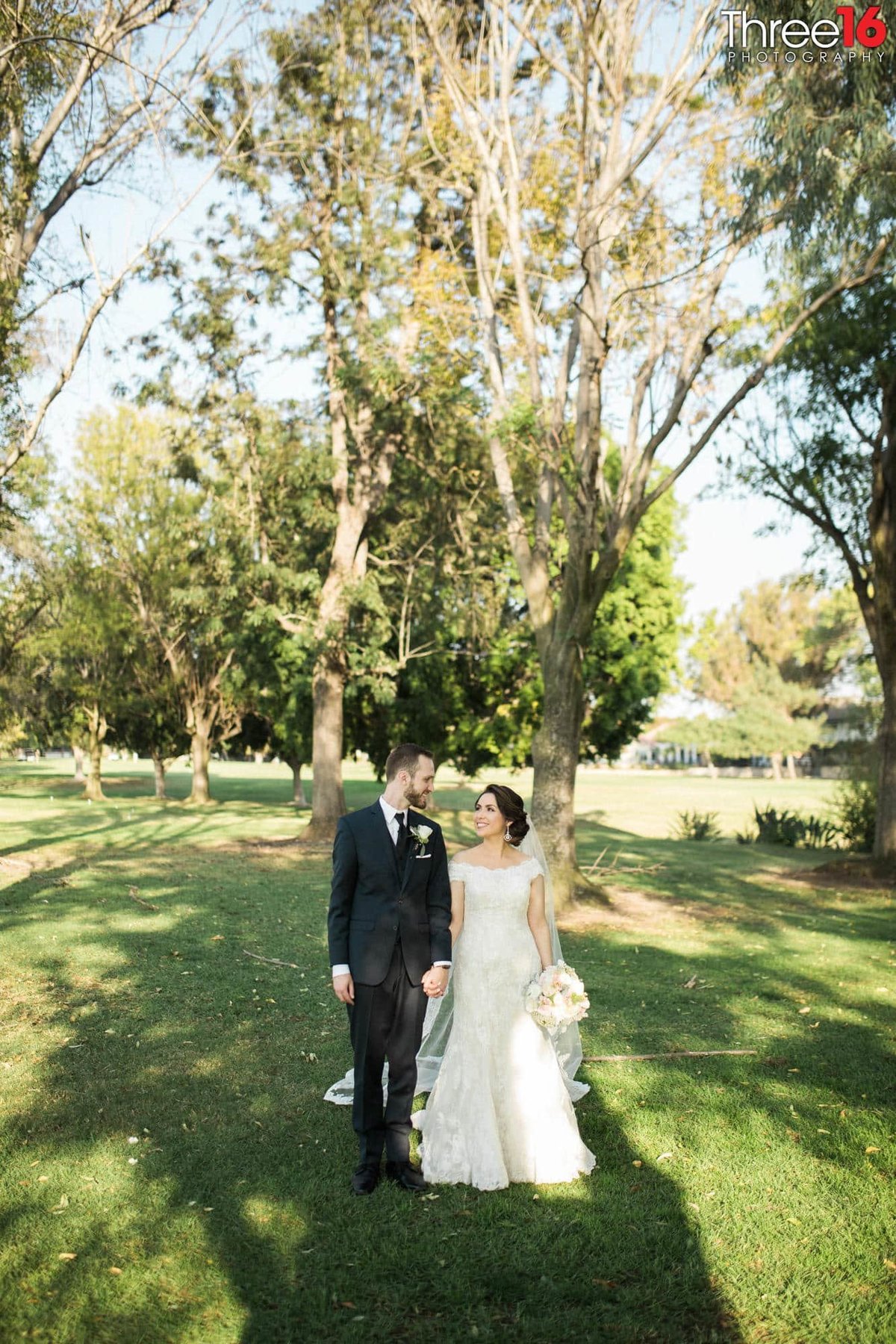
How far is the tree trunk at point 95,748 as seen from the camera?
36969 mm

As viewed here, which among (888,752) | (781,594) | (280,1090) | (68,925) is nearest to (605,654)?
(888,752)

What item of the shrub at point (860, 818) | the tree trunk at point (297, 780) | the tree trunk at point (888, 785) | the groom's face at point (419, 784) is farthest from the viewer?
the tree trunk at point (297, 780)

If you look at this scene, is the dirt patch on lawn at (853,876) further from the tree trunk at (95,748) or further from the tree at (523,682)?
the tree trunk at (95,748)

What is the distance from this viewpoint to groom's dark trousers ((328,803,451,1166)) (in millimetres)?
5371

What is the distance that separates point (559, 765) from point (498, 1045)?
28.5ft

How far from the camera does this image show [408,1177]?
541 centimetres

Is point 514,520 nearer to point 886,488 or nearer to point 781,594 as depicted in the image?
point 886,488

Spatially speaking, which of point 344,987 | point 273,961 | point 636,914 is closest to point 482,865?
point 344,987

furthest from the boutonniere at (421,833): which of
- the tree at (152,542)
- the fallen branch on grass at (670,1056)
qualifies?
the tree at (152,542)

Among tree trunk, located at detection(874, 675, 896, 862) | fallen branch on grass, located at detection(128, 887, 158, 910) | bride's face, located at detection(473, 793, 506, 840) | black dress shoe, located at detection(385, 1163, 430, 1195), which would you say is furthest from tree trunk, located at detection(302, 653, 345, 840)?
black dress shoe, located at detection(385, 1163, 430, 1195)

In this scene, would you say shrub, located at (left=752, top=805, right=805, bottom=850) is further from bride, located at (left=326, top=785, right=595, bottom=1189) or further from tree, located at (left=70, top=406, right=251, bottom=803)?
bride, located at (left=326, top=785, right=595, bottom=1189)

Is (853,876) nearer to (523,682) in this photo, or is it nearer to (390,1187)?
(523,682)

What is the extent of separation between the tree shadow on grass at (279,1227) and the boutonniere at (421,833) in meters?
1.76

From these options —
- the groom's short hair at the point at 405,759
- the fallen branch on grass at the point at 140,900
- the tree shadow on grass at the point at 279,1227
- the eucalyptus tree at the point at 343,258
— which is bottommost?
the tree shadow on grass at the point at 279,1227
